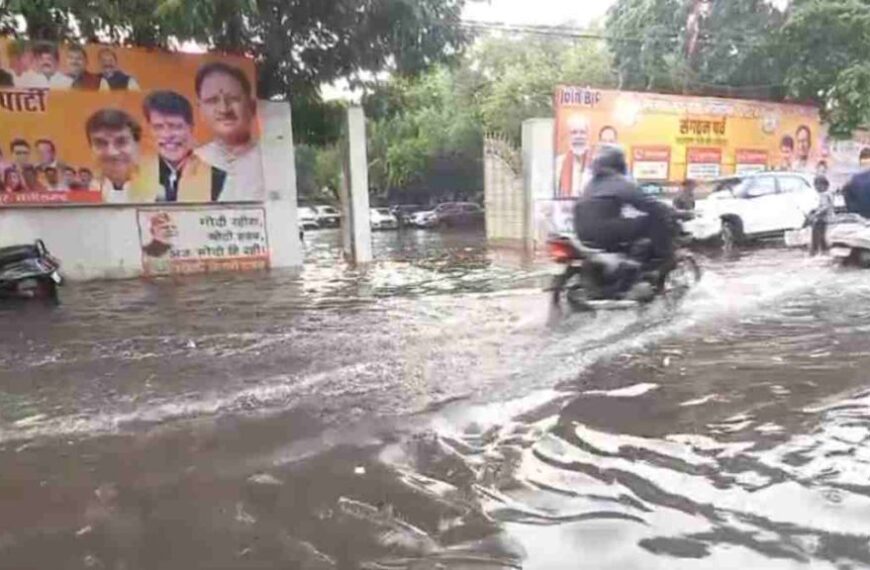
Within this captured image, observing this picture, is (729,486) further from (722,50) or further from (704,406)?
(722,50)

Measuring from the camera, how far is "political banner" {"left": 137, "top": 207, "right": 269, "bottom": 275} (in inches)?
559

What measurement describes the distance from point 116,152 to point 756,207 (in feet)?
40.1

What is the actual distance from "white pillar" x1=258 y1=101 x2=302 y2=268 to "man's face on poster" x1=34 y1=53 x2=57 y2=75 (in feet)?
11.2

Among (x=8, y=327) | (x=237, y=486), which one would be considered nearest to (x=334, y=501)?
(x=237, y=486)

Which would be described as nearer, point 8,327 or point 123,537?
point 123,537

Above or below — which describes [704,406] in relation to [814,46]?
below

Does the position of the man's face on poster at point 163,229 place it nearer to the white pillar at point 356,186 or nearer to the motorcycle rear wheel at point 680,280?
the white pillar at point 356,186

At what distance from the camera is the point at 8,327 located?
8.92m

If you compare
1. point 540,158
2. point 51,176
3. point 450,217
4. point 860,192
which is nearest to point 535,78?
point 450,217

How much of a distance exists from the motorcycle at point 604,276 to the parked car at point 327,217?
30.7 metres

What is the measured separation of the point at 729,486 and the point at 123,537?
2.57m

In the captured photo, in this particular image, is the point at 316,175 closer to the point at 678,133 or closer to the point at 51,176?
the point at 678,133

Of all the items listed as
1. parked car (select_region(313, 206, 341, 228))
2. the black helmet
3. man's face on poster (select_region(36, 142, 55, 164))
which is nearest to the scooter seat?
man's face on poster (select_region(36, 142, 55, 164))

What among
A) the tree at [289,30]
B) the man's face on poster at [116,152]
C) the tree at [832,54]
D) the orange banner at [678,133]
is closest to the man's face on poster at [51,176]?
the man's face on poster at [116,152]
